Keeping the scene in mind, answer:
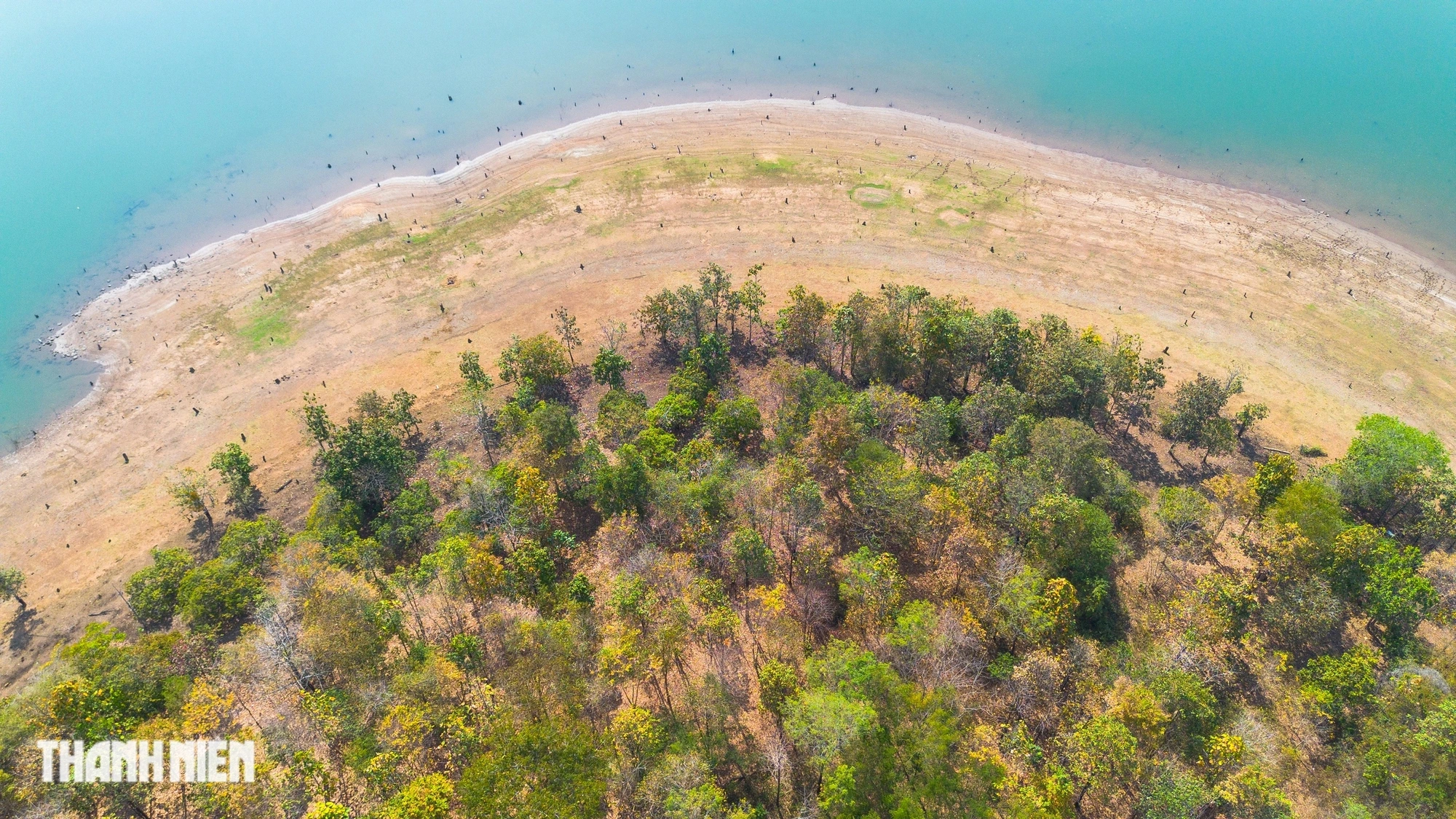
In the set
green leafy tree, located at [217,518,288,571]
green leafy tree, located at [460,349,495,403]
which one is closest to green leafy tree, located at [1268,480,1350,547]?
green leafy tree, located at [460,349,495,403]

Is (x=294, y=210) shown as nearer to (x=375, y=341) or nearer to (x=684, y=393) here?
(x=375, y=341)

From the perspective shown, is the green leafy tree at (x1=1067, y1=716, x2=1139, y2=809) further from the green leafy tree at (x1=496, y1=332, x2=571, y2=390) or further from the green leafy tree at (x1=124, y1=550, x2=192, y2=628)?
the green leafy tree at (x1=124, y1=550, x2=192, y2=628)

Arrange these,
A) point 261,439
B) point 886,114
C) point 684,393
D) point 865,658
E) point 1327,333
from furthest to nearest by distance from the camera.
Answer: point 886,114, point 1327,333, point 261,439, point 684,393, point 865,658

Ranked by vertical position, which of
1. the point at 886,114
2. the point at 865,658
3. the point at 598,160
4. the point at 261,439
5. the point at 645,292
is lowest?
the point at 865,658

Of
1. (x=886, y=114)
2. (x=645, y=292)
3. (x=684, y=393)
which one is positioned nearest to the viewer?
(x=684, y=393)

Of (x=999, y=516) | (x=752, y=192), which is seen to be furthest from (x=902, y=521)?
(x=752, y=192)

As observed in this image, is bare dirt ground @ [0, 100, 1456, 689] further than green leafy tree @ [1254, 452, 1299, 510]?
Yes

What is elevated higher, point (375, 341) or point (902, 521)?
point (375, 341)
